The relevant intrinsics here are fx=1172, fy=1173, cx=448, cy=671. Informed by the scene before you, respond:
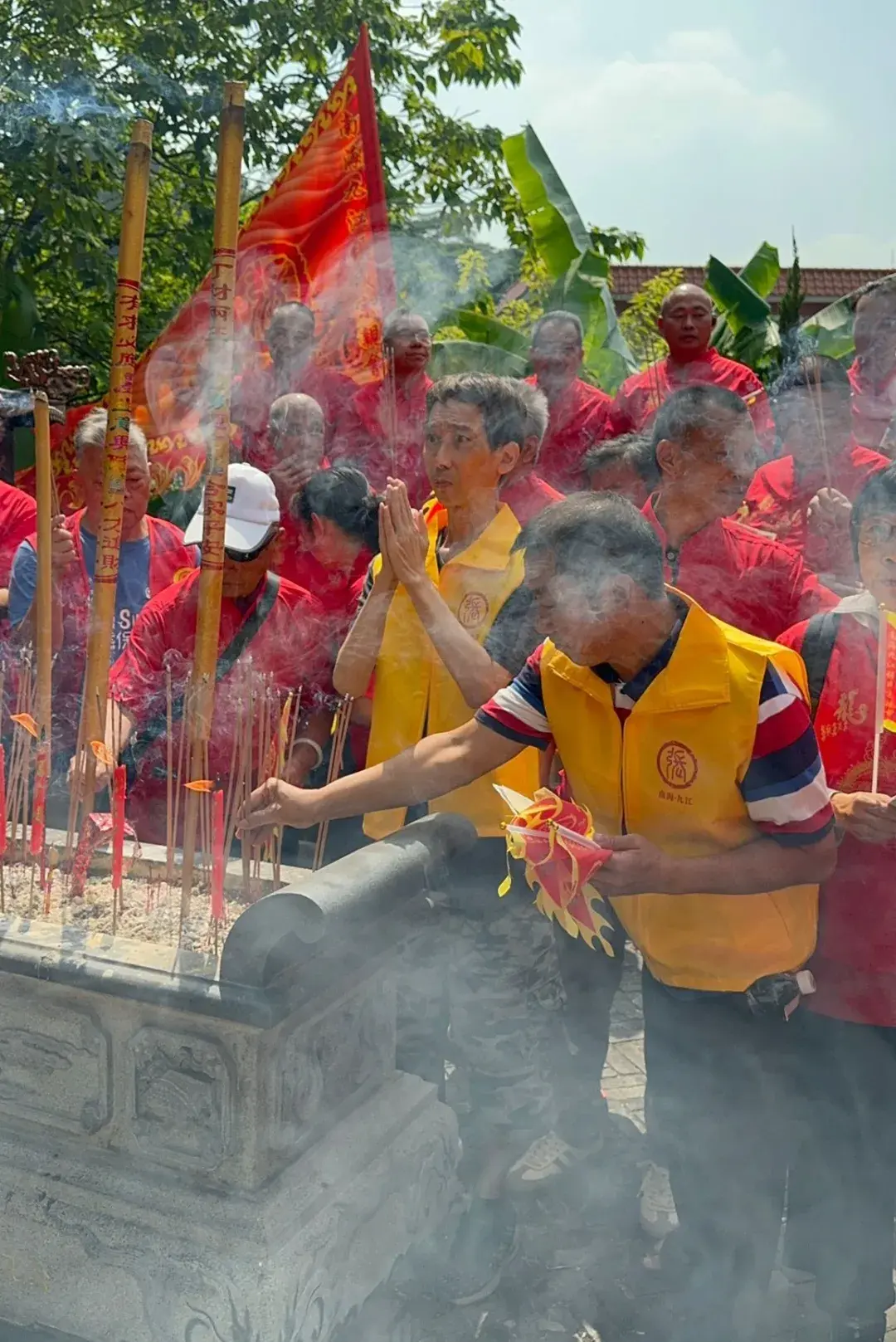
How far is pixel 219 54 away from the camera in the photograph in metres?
6.62

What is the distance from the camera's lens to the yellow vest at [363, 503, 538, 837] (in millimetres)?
2740

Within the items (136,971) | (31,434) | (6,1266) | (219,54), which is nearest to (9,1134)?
(6,1266)

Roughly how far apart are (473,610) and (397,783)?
0.51m

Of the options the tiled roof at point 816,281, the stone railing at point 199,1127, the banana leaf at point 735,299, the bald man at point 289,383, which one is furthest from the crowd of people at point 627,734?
the tiled roof at point 816,281

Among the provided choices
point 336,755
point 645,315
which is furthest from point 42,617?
point 645,315

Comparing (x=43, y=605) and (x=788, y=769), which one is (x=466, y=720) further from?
(x=43, y=605)

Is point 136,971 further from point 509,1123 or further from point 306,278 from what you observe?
point 306,278

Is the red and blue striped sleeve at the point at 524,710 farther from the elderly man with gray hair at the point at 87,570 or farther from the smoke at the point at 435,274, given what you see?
the smoke at the point at 435,274

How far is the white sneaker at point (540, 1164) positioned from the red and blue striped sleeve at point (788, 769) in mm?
1270

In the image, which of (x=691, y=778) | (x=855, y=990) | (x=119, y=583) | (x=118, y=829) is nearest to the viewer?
(x=691, y=778)

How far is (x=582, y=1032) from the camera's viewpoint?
2.88 metres

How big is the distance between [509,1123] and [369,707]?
1.06 meters

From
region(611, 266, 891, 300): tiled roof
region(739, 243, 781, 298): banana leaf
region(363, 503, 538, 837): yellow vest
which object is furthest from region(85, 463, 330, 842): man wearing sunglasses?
region(611, 266, 891, 300): tiled roof

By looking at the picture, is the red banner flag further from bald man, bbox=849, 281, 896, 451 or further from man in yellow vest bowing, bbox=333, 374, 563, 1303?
man in yellow vest bowing, bbox=333, 374, 563, 1303
